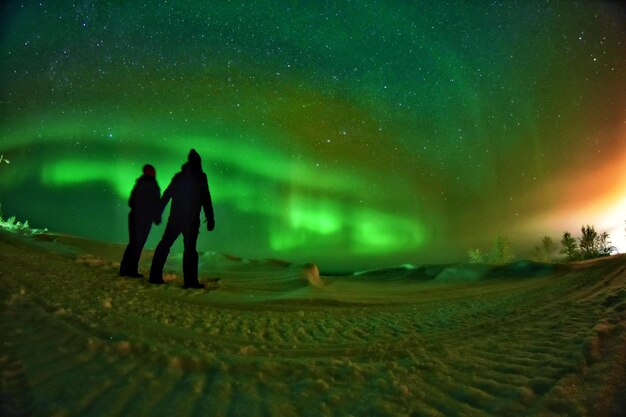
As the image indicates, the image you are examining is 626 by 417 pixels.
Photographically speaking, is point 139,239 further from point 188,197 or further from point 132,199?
point 188,197

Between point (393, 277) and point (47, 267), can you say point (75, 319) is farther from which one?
point (393, 277)

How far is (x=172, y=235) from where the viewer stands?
26.2ft

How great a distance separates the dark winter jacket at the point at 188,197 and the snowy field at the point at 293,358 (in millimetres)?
2432

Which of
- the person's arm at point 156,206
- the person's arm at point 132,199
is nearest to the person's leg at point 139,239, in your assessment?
the person's arm at point 156,206

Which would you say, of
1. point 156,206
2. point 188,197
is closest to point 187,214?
point 188,197

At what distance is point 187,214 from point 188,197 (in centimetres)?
41

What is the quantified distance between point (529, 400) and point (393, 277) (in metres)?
14.1

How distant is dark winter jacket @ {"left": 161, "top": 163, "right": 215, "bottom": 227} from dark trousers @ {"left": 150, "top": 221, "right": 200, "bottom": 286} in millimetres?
136

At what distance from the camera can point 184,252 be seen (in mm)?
7879

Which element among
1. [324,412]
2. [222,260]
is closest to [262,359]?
[324,412]

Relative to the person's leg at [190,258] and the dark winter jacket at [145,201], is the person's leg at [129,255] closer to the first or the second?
the dark winter jacket at [145,201]

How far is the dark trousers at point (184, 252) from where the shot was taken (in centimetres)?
773

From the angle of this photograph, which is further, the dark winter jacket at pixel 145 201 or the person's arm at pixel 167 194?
the dark winter jacket at pixel 145 201

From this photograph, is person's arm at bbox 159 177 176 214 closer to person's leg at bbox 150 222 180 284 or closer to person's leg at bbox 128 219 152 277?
person's leg at bbox 150 222 180 284
